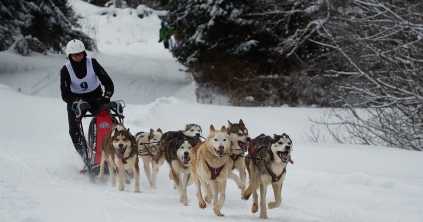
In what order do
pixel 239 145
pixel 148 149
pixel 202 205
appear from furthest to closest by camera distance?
pixel 148 149, pixel 239 145, pixel 202 205

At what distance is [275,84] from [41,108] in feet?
23.6

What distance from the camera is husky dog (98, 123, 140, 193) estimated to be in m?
7.50

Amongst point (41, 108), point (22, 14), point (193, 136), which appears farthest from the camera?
point (22, 14)

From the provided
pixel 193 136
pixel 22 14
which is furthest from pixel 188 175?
pixel 22 14

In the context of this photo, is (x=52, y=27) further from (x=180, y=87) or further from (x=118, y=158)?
(x=118, y=158)

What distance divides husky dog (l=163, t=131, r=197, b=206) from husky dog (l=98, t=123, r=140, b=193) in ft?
1.99

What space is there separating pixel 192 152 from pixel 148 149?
186cm

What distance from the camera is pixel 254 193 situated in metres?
6.38

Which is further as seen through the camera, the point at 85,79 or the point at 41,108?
the point at 41,108

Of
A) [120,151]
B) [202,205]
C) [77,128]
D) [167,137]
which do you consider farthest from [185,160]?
[77,128]

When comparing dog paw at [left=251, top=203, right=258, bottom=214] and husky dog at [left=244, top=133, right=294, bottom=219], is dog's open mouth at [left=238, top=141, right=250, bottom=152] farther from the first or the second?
dog paw at [left=251, top=203, right=258, bottom=214]

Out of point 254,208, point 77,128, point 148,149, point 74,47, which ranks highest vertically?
point 74,47

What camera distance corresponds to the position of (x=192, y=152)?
670 cm

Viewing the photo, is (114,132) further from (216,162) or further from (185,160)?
(216,162)
